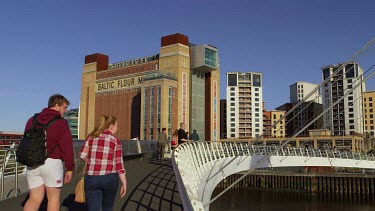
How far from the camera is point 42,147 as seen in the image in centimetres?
418

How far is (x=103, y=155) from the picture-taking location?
4.26 metres

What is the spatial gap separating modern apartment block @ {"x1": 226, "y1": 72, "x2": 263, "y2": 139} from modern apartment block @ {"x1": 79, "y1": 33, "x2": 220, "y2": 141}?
60717mm

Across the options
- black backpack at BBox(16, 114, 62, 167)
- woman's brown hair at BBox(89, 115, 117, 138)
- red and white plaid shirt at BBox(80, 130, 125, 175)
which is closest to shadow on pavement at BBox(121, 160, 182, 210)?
red and white plaid shirt at BBox(80, 130, 125, 175)

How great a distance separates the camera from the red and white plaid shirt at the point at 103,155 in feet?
13.7

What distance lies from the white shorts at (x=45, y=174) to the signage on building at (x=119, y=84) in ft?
278

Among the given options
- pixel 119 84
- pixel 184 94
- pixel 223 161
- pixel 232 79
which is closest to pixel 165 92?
pixel 184 94

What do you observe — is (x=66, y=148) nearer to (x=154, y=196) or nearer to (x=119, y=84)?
(x=154, y=196)

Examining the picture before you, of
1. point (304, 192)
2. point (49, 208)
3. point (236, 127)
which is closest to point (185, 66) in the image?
point (304, 192)

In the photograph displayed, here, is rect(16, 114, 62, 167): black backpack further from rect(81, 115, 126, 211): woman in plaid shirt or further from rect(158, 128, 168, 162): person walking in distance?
rect(158, 128, 168, 162): person walking in distance

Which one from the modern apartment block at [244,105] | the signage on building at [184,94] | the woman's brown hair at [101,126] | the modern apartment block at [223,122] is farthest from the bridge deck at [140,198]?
the modern apartment block at [223,122]

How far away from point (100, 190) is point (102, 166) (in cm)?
28

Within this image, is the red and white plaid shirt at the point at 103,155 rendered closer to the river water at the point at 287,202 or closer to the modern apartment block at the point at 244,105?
the river water at the point at 287,202

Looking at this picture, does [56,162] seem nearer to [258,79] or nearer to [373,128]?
[373,128]

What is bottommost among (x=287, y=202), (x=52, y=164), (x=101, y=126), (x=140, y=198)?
(x=287, y=202)
